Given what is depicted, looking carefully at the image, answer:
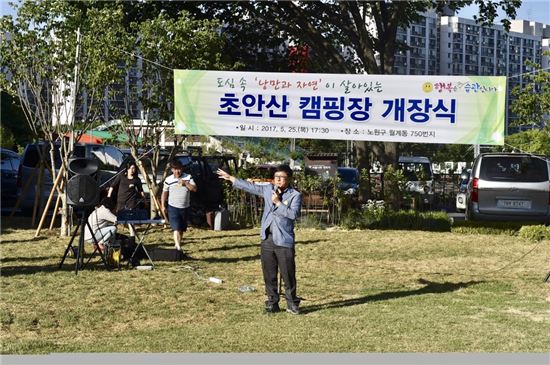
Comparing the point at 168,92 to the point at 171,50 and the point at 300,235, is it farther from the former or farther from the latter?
the point at 300,235

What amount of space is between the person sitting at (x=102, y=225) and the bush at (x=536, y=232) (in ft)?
26.6

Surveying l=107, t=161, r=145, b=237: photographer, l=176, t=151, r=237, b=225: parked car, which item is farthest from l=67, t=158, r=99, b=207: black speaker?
l=176, t=151, r=237, b=225: parked car

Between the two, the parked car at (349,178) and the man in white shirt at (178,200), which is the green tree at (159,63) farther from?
the parked car at (349,178)

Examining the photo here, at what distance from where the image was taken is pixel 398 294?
9.14 meters

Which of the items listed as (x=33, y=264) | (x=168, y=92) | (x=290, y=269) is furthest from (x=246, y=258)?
(x=168, y=92)

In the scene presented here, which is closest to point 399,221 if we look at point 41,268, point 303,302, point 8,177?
point 303,302

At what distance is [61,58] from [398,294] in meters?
8.15

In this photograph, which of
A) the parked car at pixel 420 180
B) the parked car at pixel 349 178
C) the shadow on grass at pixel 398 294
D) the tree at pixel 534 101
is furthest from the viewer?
the parked car at pixel 420 180

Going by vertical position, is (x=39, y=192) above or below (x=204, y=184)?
below

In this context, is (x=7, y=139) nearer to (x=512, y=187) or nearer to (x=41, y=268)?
(x=512, y=187)

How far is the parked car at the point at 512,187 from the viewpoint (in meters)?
14.9

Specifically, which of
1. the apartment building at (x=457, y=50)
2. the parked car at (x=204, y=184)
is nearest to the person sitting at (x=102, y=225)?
the parked car at (x=204, y=184)

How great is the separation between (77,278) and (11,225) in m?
6.92

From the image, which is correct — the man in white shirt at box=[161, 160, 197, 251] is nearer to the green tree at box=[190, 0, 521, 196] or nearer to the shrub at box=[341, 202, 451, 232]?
the shrub at box=[341, 202, 451, 232]
